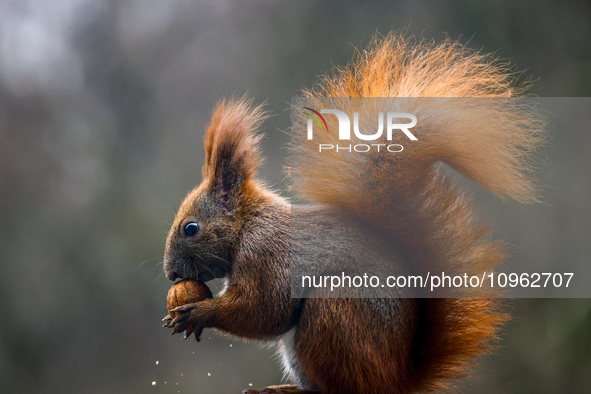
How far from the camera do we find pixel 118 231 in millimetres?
2695

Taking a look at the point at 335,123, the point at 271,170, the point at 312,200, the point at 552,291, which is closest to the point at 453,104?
the point at 335,123

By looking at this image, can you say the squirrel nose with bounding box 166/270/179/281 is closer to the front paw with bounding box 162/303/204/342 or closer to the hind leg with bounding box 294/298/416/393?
the front paw with bounding box 162/303/204/342

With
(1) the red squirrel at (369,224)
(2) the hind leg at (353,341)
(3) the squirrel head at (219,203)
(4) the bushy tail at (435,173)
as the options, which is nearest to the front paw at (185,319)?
(1) the red squirrel at (369,224)

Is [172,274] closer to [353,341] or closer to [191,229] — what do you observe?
[191,229]

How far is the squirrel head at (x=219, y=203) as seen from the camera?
4.45ft

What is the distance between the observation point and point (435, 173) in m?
1.36

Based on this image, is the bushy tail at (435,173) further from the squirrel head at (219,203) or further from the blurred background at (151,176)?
the blurred background at (151,176)

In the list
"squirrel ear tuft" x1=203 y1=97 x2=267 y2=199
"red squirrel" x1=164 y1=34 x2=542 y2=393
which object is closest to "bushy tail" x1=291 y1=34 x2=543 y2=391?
"red squirrel" x1=164 y1=34 x2=542 y2=393

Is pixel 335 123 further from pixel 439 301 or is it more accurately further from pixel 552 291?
pixel 552 291

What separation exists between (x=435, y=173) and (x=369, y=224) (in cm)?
20

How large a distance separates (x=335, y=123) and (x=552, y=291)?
6.07ft

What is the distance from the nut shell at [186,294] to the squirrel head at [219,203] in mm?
49

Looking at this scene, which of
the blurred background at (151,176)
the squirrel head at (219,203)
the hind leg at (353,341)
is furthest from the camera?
the blurred background at (151,176)

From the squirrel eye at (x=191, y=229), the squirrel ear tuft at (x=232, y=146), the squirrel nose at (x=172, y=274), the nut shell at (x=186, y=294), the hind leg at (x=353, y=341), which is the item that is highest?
the squirrel ear tuft at (x=232, y=146)
